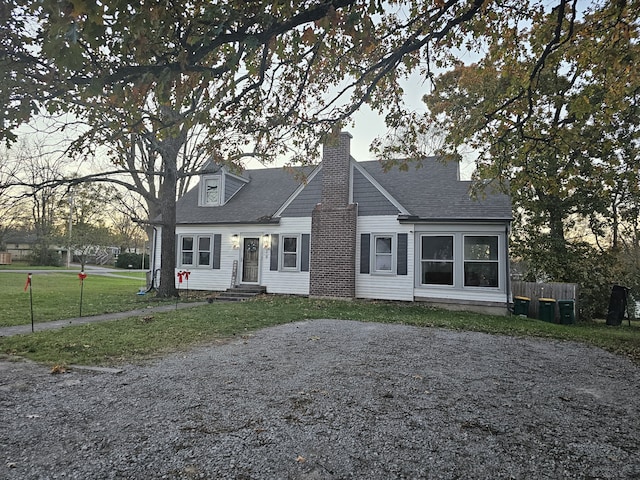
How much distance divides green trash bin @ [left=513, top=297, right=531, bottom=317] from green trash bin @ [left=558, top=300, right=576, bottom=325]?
3.51ft

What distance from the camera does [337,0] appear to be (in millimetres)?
4250

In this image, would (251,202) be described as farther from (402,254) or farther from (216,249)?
(402,254)

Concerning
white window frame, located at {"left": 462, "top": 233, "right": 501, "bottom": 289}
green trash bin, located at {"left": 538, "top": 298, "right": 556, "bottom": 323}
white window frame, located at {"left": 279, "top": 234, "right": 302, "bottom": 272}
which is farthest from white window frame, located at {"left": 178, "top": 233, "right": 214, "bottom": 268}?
green trash bin, located at {"left": 538, "top": 298, "right": 556, "bottom": 323}

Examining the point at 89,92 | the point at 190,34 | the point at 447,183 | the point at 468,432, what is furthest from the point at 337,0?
the point at 447,183

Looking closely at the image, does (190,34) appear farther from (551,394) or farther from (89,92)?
(551,394)

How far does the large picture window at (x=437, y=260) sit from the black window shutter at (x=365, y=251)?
1889 mm

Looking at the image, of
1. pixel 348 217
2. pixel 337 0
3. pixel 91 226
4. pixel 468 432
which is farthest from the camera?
pixel 91 226

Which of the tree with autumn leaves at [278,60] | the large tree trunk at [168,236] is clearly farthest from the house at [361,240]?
the tree with autumn leaves at [278,60]

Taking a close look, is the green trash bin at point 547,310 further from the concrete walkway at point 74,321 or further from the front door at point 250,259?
the concrete walkway at point 74,321

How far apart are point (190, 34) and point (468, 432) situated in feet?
15.7

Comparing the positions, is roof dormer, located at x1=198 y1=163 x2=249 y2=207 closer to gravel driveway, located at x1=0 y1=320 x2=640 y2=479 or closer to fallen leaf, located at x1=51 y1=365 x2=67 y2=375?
gravel driveway, located at x1=0 y1=320 x2=640 y2=479

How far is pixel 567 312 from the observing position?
43.6 feet

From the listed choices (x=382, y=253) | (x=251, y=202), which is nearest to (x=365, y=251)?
(x=382, y=253)

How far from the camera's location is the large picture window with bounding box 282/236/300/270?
616 inches
